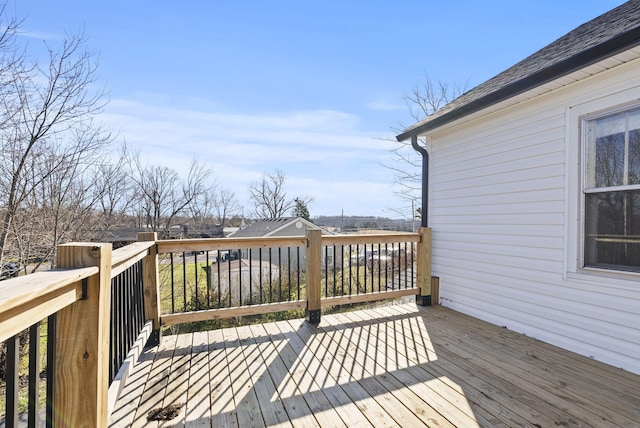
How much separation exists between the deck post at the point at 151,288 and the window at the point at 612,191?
3818 millimetres

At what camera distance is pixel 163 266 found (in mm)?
8094

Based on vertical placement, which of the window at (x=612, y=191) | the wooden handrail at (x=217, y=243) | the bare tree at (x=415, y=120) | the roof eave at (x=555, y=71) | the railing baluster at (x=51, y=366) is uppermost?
the bare tree at (x=415, y=120)

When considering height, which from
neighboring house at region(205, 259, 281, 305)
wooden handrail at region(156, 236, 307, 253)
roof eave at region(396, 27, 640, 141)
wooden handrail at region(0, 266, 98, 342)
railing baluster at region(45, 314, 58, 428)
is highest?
roof eave at region(396, 27, 640, 141)

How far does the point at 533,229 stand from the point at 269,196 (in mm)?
23610

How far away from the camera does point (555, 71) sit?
262cm

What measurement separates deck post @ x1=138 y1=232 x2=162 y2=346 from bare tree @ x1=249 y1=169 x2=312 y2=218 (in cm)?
2281

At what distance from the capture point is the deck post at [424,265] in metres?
4.26

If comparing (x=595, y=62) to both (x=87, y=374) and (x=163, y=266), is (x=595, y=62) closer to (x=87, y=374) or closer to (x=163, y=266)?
(x=87, y=374)

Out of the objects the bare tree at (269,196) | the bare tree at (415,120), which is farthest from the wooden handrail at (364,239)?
the bare tree at (269,196)

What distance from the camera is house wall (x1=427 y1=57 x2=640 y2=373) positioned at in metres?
→ 2.60

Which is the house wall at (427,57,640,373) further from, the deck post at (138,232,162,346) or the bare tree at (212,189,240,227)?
the bare tree at (212,189,240,227)

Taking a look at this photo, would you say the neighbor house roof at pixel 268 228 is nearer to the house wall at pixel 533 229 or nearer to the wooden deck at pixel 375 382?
the house wall at pixel 533 229

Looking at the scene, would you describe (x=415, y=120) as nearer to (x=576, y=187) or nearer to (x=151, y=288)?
(x=576, y=187)

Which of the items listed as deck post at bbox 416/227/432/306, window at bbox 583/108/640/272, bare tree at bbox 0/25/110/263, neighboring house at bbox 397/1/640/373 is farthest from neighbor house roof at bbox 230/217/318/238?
window at bbox 583/108/640/272
